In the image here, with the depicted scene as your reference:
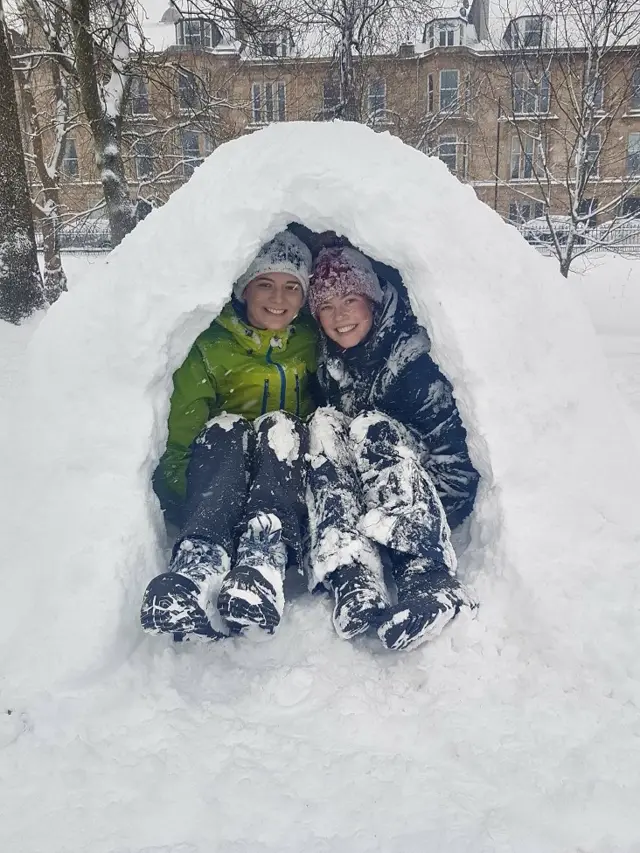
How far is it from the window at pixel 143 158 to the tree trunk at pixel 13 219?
2.84 m

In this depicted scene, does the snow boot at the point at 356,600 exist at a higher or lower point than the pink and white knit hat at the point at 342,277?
lower

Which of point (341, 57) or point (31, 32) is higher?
point (31, 32)

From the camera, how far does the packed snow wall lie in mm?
1780

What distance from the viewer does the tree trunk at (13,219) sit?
15.7ft

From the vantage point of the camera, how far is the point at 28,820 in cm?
124

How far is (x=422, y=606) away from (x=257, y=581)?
44 cm

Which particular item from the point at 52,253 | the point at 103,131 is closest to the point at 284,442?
the point at 103,131

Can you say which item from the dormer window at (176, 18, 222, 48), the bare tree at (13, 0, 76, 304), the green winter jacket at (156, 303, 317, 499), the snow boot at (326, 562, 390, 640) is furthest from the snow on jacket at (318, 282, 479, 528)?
the bare tree at (13, 0, 76, 304)

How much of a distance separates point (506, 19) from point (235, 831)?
755 centimetres

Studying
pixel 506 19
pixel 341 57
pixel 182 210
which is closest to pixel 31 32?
pixel 341 57

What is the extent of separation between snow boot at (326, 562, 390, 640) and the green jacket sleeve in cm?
72

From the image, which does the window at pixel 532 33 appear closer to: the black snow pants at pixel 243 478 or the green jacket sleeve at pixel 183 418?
the green jacket sleeve at pixel 183 418

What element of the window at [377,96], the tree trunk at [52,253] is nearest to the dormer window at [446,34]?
the window at [377,96]

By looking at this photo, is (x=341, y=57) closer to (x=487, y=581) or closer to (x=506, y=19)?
(x=506, y=19)
